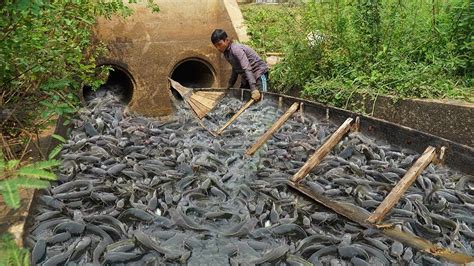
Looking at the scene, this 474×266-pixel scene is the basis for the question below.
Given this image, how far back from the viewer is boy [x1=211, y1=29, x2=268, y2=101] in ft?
27.2

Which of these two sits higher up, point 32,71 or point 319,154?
point 32,71

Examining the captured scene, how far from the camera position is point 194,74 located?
1274cm

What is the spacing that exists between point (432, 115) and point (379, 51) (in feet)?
6.72

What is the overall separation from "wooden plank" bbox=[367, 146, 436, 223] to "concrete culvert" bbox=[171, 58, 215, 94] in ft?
23.8

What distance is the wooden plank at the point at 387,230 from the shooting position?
13.6 feet

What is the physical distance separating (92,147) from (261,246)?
11.1 feet

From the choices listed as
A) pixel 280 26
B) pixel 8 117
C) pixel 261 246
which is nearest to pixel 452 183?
pixel 261 246

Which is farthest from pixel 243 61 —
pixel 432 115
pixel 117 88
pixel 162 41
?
pixel 117 88

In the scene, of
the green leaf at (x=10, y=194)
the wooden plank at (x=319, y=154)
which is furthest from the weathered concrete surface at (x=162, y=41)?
the green leaf at (x=10, y=194)

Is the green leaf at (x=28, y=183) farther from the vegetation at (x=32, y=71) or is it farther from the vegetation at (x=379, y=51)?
the vegetation at (x=379, y=51)

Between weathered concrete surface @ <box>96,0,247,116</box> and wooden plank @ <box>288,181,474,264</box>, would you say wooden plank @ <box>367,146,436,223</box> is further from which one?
weathered concrete surface @ <box>96,0,247,116</box>

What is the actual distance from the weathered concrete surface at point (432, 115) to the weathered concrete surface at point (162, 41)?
5.05 meters

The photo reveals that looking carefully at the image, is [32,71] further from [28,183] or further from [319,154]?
[319,154]

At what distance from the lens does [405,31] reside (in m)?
8.34
